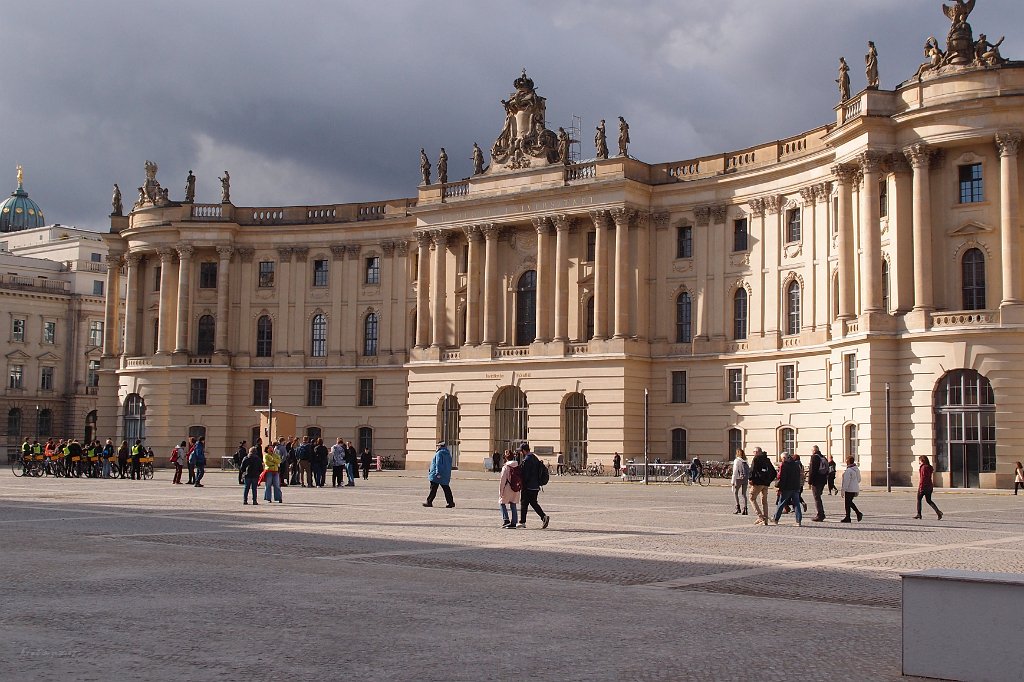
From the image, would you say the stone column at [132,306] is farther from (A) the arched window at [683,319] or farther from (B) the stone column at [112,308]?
(A) the arched window at [683,319]

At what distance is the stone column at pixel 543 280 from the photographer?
66312 mm

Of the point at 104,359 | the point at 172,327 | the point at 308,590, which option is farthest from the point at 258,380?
the point at 308,590

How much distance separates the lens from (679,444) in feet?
207

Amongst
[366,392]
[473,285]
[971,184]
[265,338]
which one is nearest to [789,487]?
[971,184]

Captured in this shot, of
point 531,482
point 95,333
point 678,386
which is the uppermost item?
point 95,333

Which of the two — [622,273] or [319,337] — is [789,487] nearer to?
[622,273]

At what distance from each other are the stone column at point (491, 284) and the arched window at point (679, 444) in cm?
1211

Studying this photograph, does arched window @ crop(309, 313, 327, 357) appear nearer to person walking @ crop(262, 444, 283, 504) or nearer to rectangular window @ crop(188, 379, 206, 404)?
rectangular window @ crop(188, 379, 206, 404)

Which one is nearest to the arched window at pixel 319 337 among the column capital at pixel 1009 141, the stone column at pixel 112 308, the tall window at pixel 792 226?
the stone column at pixel 112 308

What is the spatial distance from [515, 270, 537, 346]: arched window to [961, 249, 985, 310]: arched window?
25.3 meters

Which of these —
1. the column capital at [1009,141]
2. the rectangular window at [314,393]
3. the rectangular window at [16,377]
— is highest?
the column capital at [1009,141]

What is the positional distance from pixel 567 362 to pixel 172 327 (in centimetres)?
2935

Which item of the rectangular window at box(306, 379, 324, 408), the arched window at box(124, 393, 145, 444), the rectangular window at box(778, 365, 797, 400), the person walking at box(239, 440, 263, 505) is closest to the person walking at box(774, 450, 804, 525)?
the person walking at box(239, 440, 263, 505)

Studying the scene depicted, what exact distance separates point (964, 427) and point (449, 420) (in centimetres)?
3087
